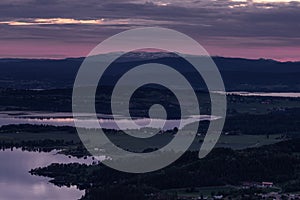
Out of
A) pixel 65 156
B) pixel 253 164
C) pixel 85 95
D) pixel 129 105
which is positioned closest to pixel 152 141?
pixel 65 156

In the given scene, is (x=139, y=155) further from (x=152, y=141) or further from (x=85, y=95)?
(x=85, y=95)

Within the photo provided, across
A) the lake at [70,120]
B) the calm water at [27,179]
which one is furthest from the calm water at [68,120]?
the calm water at [27,179]

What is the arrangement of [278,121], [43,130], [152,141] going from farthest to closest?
[278,121] → [43,130] → [152,141]

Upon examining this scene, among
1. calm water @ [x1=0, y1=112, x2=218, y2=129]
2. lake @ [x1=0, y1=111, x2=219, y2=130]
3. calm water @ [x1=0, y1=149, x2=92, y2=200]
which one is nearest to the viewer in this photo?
calm water @ [x1=0, y1=149, x2=92, y2=200]

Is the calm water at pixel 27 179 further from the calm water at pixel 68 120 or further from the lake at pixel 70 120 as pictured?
the calm water at pixel 68 120

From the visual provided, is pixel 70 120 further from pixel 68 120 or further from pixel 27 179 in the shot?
pixel 27 179

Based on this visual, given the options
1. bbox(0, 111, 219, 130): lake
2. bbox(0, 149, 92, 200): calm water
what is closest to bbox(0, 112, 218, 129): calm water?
bbox(0, 111, 219, 130): lake

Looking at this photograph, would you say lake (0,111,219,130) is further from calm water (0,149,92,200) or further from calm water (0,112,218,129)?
calm water (0,149,92,200)

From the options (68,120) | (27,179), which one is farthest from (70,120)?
(27,179)
